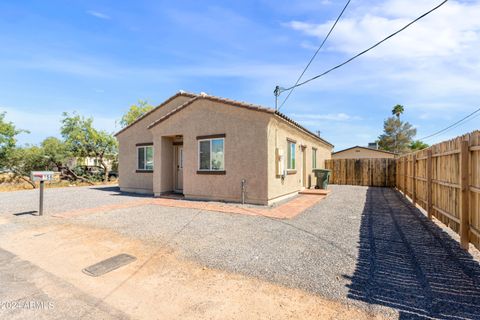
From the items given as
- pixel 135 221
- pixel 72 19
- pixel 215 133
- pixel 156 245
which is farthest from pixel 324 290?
pixel 72 19

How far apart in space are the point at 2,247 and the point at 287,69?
13.4m

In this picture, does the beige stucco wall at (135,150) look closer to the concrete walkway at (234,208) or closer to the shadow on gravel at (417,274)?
the concrete walkway at (234,208)

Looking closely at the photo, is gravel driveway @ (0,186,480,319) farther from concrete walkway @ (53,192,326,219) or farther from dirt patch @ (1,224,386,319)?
concrete walkway @ (53,192,326,219)

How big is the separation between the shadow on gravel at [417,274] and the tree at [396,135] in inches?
1870

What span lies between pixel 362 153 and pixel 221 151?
24.7 metres

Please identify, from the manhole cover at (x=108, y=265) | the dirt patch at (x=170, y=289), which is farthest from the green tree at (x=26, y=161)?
the manhole cover at (x=108, y=265)

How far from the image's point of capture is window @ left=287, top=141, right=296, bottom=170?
11.5 m

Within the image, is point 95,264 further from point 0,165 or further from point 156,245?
point 0,165

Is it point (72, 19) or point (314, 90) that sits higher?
point (72, 19)

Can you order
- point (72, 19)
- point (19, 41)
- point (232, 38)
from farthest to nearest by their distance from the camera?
point (232, 38) < point (19, 41) < point (72, 19)

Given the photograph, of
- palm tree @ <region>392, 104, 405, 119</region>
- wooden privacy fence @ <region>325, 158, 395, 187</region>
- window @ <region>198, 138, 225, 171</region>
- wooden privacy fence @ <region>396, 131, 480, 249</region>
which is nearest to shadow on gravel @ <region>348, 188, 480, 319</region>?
wooden privacy fence @ <region>396, 131, 480, 249</region>

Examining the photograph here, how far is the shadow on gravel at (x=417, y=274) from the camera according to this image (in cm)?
287

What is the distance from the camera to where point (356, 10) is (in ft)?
26.2

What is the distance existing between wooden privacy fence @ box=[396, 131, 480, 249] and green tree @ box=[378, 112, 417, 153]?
45.6 meters
